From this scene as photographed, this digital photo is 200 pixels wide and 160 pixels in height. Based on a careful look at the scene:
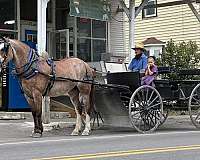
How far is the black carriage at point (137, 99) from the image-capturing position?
12969mm

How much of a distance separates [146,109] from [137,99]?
34 centimetres

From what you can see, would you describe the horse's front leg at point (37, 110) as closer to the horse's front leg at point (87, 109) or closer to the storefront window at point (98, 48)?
the horse's front leg at point (87, 109)

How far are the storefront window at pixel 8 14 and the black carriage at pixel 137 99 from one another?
260 inches

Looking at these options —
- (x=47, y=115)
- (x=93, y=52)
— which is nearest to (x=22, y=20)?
(x=93, y=52)

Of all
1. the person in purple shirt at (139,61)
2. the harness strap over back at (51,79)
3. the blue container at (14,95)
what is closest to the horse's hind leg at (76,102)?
the harness strap over back at (51,79)

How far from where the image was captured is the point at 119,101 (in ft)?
42.8

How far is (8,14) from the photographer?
62.7 feet

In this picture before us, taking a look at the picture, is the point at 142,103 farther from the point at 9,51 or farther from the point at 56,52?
the point at 56,52

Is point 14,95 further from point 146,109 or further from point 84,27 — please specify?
point 146,109

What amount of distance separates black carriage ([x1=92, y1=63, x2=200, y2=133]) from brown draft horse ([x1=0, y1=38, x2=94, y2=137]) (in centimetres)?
57

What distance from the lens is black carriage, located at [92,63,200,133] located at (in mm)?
12969

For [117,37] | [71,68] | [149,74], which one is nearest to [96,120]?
[71,68]

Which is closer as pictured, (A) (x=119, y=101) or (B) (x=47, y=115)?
(A) (x=119, y=101)

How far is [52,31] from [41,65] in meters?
8.54
